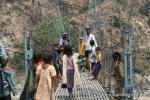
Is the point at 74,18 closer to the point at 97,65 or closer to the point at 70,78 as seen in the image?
the point at 97,65

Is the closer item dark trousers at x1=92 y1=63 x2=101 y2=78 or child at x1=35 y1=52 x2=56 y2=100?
child at x1=35 y1=52 x2=56 y2=100

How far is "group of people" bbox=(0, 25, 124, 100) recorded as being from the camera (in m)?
7.34

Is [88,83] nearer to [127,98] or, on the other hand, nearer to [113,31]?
[127,98]

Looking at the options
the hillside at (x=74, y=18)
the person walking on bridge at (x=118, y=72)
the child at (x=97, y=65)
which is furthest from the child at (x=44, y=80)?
the hillside at (x=74, y=18)

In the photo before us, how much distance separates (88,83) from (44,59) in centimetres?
507

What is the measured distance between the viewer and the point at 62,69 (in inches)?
401

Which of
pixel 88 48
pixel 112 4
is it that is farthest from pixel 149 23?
pixel 88 48

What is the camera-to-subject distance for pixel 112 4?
110 ft

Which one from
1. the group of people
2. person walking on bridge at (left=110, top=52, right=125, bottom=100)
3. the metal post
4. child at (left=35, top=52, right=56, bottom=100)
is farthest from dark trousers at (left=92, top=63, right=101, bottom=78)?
child at (left=35, top=52, right=56, bottom=100)

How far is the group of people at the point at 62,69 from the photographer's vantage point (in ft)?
24.1

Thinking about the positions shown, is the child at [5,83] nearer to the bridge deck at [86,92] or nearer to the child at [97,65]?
the bridge deck at [86,92]

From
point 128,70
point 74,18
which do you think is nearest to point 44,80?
point 128,70

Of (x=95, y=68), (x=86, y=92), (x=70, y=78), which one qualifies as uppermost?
(x=70, y=78)

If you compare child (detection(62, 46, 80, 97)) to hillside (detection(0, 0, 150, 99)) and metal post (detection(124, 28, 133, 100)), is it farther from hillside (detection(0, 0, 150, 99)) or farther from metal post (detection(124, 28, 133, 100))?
hillside (detection(0, 0, 150, 99))
